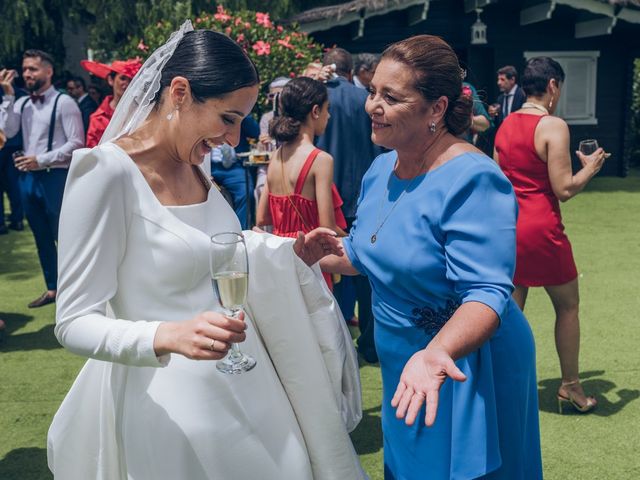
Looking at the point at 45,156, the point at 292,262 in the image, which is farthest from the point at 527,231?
the point at 45,156

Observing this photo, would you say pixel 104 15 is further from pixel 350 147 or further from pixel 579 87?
pixel 350 147

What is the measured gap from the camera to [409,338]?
98.3 inches

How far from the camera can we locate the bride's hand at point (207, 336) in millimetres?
1886

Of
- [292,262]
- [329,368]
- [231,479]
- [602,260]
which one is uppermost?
[292,262]

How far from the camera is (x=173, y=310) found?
2.21 meters

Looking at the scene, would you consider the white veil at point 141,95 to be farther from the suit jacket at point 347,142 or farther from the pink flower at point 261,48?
the pink flower at point 261,48

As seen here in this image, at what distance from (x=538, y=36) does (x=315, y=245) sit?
15.6 meters

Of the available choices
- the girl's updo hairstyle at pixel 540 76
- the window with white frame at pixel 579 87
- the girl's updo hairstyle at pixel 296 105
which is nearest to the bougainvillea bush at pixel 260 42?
the girl's updo hairstyle at pixel 296 105

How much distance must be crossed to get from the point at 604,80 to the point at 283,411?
17.0 meters

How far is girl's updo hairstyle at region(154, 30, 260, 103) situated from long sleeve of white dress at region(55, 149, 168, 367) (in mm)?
322

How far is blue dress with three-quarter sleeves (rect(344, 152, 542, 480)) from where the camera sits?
2264mm

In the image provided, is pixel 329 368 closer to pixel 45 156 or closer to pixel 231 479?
pixel 231 479

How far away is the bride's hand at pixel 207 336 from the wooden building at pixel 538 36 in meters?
→ 13.4

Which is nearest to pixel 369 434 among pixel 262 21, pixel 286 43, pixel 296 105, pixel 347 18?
pixel 296 105
